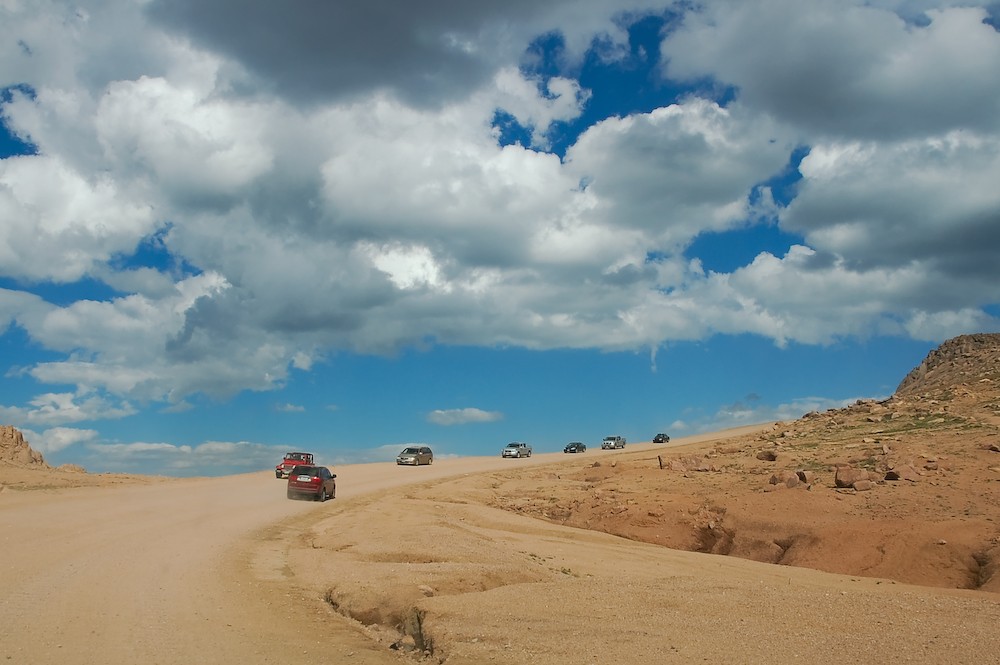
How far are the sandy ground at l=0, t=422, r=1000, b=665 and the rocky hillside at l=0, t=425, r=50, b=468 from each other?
23461mm

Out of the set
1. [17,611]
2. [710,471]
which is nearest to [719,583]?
[17,611]

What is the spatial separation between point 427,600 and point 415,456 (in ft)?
177

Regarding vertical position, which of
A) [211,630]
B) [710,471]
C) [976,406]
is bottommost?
[211,630]

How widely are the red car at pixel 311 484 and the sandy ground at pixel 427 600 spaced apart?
985 cm

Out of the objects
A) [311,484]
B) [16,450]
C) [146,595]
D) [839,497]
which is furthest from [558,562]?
[16,450]

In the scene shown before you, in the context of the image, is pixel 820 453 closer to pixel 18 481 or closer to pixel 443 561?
pixel 443 561

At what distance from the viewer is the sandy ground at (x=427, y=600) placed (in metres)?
11.2

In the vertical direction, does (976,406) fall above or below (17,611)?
above

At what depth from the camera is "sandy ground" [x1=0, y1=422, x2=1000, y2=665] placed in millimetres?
11219

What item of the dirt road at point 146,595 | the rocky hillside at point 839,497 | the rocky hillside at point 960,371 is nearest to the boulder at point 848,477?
the rocky hillside at point 839,497

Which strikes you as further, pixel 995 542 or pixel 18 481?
pixel 18 481

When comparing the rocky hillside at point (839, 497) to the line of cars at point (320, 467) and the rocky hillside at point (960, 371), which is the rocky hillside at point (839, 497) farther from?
the line of cars at point (320, 467)

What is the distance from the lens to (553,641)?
11492 millimetres

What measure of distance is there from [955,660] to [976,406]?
3803 centimetres
